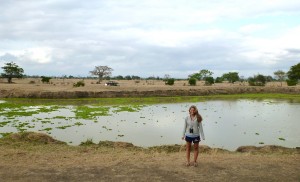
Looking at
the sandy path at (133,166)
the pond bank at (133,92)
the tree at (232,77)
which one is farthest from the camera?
the tree at (232,77)

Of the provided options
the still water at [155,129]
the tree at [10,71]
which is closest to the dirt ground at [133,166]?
the still water at [155,129]

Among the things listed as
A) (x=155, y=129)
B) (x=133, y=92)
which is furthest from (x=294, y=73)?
(x=155, y=129)

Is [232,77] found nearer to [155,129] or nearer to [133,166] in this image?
[155,129]

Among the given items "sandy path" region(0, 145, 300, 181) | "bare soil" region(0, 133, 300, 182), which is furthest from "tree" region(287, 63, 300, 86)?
"sandy path" region(0, 145, 300, 181)

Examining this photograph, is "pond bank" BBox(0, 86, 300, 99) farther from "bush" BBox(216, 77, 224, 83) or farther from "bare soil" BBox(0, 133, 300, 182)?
"bush" BBox(216, 77, 224, 83)

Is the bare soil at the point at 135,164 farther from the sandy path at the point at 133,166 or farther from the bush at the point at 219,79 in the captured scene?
the bush at the point at 219,79

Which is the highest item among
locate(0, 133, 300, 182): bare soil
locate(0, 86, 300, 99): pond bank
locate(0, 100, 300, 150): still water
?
locate(0, 86, 300, 99): pond bank

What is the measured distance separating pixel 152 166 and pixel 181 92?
53.3 m

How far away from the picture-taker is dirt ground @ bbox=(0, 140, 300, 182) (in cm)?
1001

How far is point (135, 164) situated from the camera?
1145 cm

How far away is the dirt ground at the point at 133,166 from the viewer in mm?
10014

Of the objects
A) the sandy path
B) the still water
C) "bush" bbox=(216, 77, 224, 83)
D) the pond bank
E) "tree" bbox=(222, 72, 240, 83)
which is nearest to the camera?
the sandy path

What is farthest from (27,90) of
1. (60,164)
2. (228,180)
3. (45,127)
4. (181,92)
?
(228,180)

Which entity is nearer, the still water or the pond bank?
the still water
